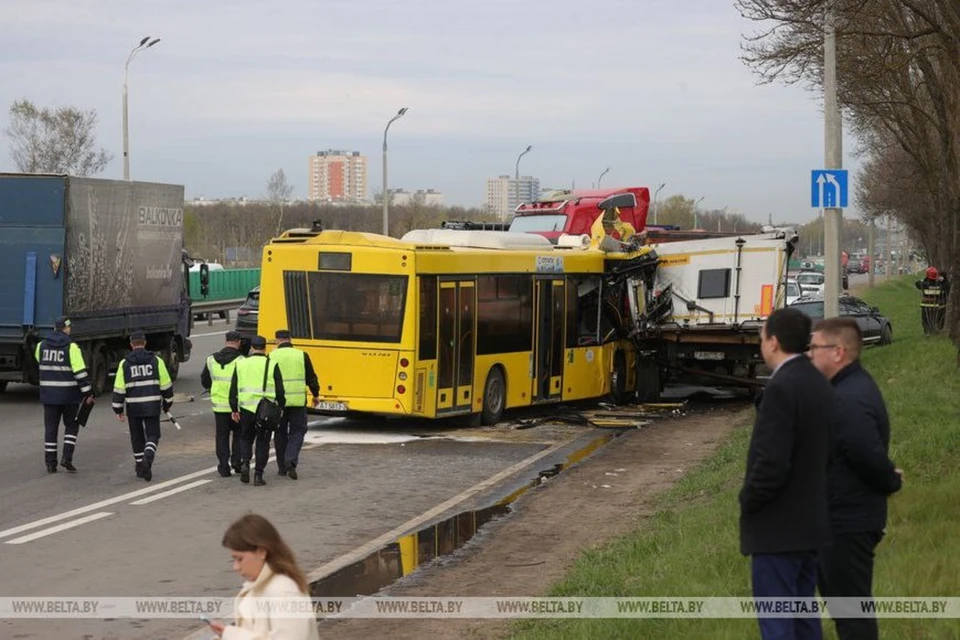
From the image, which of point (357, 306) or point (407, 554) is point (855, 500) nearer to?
point (407, 554)

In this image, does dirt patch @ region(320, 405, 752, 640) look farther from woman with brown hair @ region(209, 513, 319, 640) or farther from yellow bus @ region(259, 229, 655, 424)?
woman with brown hair @ region(209, 513, 319, 640)

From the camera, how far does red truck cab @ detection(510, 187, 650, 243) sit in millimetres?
31612

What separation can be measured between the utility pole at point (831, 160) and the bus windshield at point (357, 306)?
19.4 ft

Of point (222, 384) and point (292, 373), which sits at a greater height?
point (292, 373)

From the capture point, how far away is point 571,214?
31.7 metres

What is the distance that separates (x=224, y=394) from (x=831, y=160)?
9789 mm

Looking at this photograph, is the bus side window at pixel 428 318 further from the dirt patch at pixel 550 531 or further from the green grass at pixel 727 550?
the green grass at pixel 727 550

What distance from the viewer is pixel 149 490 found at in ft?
49.4

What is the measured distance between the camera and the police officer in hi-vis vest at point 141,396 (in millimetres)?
15492

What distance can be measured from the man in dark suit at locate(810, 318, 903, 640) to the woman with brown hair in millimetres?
2469

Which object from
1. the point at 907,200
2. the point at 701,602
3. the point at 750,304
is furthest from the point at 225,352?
the point at 907,200

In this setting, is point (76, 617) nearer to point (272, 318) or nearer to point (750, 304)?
point (272, 318)

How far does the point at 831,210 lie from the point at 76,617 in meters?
13.9

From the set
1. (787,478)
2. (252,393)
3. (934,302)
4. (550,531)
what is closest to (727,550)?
(550,531)
